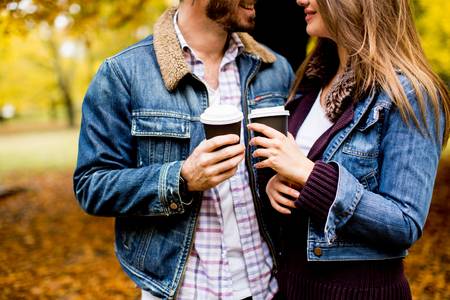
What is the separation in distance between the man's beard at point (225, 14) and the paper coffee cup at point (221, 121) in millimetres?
813

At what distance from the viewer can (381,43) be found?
6.79ft

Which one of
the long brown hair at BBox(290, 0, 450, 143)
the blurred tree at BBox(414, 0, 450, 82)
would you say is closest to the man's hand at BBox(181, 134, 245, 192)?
the long brown hair at BBox(290, 0, 450, 143)

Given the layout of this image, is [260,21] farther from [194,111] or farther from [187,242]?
[187,242]

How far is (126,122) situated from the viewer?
87.4 inches

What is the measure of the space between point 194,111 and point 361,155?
0.85m

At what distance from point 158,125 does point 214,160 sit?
52 cm

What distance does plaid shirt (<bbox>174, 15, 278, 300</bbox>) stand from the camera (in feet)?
7.13

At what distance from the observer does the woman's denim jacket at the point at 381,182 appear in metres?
1.85

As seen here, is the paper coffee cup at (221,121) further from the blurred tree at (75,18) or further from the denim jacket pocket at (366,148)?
the blurred tree at (75,18)

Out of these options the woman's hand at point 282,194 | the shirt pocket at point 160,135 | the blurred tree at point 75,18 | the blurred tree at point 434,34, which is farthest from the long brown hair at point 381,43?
the blurred tree at point 434,34

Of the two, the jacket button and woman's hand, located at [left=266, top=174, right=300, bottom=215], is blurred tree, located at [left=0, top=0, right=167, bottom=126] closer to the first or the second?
woman's hand, located at [left=266, top=174, right=300, bottom=215]

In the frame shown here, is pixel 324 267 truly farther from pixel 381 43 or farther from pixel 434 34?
pixel 434 34

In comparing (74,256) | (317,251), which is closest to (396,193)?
(317,251)

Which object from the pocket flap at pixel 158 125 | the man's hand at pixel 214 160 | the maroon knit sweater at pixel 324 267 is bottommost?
the maroon knit sweater at pixel 324 267
